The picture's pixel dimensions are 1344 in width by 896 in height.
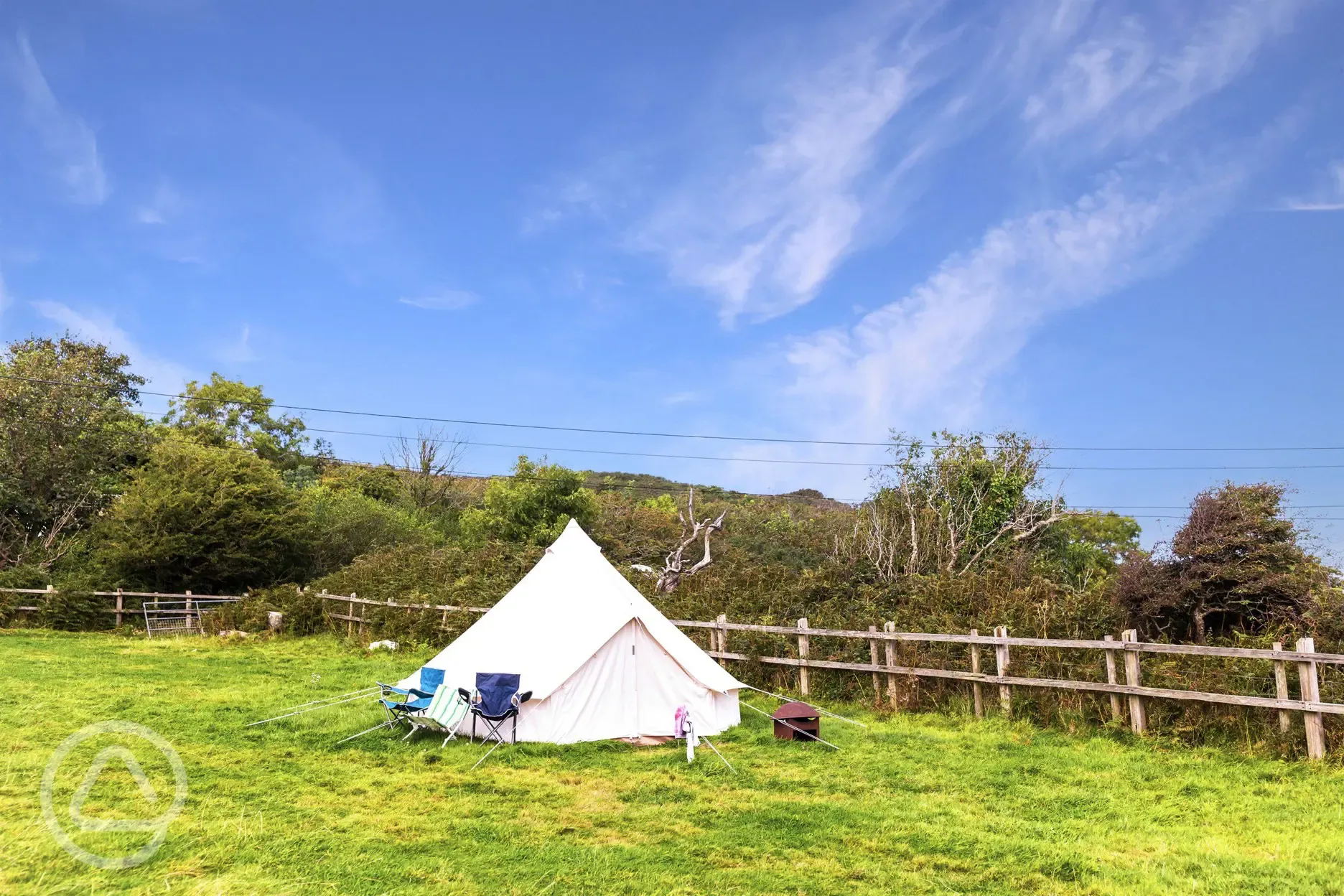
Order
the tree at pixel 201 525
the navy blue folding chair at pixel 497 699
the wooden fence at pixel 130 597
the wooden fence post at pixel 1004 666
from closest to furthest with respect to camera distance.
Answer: the navy blue folding chair at pixel 497 699, the wooden fence post at pixel 1004 666, the wooden fence at pixel 130 597, the tree at pixel 201 525

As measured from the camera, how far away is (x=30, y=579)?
2219 centimetres

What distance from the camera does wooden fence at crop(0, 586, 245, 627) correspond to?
21094 mm

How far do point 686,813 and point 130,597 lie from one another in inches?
812

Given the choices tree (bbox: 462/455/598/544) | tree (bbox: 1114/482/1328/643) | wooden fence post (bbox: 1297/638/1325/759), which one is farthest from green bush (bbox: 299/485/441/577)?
wooden fence post (bbox: 1297/638/1325/759)

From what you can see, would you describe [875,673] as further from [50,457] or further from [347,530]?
[50,457]

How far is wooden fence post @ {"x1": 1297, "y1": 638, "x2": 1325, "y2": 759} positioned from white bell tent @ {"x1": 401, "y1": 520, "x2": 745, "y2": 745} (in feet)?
17.1

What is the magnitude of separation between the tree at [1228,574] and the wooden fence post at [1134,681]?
1.36 meters

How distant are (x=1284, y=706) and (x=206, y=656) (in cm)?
1579

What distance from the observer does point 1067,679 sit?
9422mm

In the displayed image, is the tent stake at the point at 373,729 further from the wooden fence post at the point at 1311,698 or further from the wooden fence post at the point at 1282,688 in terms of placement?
the wooden fence post at the point at 1311,698

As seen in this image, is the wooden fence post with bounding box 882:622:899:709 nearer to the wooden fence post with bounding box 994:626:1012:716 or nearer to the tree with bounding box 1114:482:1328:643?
the wooden fence post with bounding box 994:626:1012:716

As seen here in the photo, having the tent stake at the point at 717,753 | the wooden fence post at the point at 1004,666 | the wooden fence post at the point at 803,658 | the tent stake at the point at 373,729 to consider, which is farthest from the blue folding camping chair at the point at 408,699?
the wooden fence post at the point at 1004,666

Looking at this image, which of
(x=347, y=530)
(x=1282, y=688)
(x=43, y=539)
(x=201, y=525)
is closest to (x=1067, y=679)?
(x=1282, y=688)

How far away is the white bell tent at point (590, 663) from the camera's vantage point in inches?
354
